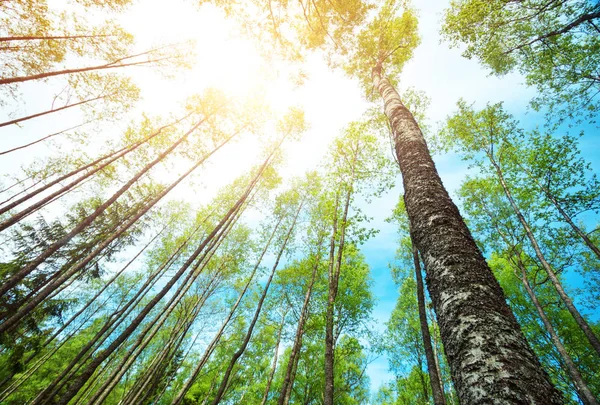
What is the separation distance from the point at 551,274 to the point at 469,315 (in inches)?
483

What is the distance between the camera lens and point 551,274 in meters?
8.97

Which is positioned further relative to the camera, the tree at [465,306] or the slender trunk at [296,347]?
the slender trunk at [296,347]

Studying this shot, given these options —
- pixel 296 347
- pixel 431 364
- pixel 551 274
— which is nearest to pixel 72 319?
pixel 296 347

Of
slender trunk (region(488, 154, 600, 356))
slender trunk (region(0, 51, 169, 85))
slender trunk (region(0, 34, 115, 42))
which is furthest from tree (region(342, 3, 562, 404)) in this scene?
slender trunk (region(488, 154, 600, 356))

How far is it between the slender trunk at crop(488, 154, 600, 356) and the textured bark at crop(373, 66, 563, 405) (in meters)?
11.2

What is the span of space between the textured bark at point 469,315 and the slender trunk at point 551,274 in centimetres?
1121

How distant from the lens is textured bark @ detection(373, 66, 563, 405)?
893 millimetres

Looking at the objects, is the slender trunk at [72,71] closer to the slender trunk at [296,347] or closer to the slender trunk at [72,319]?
the slender trunk at [72,319]

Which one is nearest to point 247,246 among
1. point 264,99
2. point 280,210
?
point 280,210

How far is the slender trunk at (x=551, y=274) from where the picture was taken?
309 inches

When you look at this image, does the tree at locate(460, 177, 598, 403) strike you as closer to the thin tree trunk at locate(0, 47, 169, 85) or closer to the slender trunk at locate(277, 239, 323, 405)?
the slender trunk at locate(277, 239, 323, 405)

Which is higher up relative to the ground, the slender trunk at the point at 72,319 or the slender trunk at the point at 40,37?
the slender trunk at the point at 40,37

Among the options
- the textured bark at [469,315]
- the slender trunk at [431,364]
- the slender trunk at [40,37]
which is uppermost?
the slender trunk at [40,37]

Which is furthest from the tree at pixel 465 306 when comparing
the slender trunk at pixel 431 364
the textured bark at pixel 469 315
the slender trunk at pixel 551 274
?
the slender trunk at pixel 551 274
